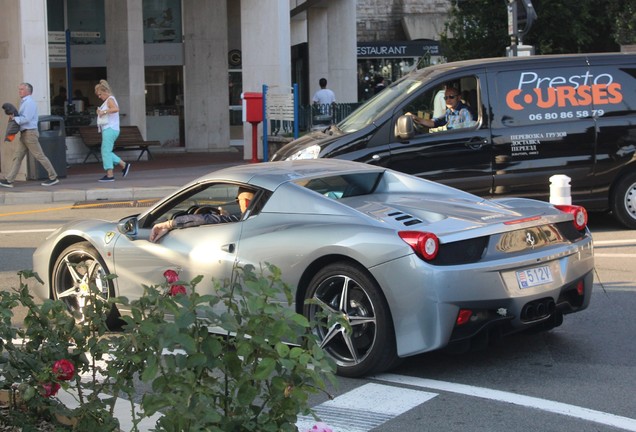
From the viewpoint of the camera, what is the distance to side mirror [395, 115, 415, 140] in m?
11.9

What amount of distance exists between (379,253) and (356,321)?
19.2 inches

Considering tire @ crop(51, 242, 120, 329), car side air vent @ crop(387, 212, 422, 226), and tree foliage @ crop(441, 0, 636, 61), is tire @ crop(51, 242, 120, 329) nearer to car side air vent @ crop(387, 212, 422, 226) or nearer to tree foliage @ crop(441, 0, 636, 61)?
car side air vent @ crop(387, 212, 422, 226)

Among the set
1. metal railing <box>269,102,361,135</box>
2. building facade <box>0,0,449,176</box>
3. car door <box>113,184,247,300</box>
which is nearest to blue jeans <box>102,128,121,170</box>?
building facade <box>0,0,449,176</box>

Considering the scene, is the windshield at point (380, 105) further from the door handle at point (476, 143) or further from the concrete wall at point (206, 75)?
the concrete wall at point (206, 75)

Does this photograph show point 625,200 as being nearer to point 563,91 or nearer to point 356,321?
point 563,91

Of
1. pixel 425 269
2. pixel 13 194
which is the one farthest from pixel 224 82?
pixel 425 269

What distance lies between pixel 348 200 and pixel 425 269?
1196 mm

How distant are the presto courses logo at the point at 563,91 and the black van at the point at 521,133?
1 cm

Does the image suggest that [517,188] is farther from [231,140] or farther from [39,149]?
[231,140]

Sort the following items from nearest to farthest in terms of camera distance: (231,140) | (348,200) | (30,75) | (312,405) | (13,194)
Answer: (312,405) < (348,200) < (13,194) < (30,75) < (231,140)

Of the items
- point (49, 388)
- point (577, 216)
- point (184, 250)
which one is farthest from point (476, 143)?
point (49, 388)

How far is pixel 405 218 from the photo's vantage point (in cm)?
676

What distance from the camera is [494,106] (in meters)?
12.3

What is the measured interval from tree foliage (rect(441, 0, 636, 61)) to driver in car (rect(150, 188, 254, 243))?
1756 cm
